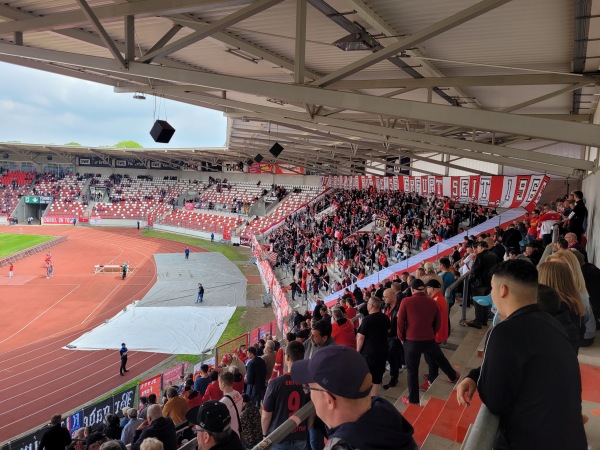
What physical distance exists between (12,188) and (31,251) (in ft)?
80.4

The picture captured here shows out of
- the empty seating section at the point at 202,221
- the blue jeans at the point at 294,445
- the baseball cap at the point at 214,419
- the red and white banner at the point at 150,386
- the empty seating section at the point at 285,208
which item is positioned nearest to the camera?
the baseball cap at the point at 214,419

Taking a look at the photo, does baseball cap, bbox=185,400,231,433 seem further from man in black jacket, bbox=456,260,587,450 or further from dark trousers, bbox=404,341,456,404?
dark trousers, bbox=404,341,456,404

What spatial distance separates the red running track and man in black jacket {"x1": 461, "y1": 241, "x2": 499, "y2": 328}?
10859mm

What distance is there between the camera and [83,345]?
15.8m

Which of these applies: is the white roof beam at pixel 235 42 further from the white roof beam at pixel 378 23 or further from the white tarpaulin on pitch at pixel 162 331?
the white tarpaulin on pitch at pixel 162 331

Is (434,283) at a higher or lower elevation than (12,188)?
higher

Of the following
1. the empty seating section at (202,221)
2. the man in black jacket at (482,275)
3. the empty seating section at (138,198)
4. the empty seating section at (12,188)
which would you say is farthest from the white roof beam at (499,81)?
the empty seating section at (12,188)

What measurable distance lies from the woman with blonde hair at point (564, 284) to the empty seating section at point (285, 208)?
35.4 m

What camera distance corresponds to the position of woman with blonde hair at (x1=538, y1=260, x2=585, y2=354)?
3.01 m

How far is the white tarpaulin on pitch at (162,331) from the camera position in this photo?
49.8ft

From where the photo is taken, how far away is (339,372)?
1676mm

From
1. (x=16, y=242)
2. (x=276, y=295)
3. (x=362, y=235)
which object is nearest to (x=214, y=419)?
(x=276, y=295)

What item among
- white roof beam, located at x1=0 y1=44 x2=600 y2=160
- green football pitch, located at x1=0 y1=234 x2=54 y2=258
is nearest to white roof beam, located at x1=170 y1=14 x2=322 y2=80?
white roof beam, located at x1=0 y1=44 x2=600 y2=160

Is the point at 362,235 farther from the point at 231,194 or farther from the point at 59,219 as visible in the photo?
the point at 59,219
